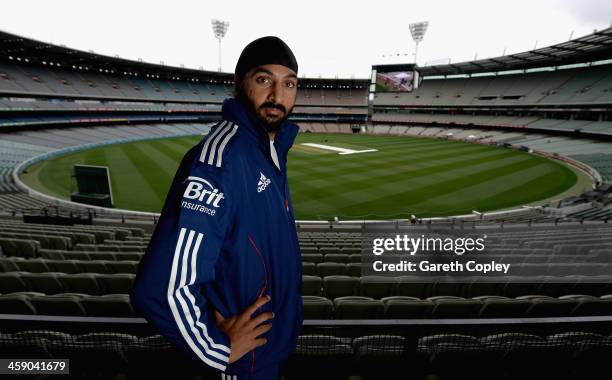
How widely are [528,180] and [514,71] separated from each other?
49410 millimetres

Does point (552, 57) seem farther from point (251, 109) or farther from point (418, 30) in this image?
point (251, 109)

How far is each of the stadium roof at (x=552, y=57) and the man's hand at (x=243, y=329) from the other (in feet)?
160

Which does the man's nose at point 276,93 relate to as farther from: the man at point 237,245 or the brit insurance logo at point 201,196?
Answer: the brit insurance logo at point 201,196

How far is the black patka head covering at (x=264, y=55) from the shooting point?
64.6 inches

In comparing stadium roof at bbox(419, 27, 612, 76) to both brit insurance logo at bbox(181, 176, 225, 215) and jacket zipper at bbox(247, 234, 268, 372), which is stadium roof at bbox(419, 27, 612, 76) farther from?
brit insurance logo at bbox(181, 176, 225, 215)

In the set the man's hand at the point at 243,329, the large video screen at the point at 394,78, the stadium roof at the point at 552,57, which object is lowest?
the man's hand at the point at 243,329

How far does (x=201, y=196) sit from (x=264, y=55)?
2.95ft

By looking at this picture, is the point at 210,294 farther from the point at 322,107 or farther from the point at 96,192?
the point at 322,107

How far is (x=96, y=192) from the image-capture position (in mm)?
18047

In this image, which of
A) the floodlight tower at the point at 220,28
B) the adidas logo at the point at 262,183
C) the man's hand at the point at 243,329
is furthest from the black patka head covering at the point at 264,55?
the floodlight tower at the point at 220,28

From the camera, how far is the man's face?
1643 mm

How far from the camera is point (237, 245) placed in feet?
4.47

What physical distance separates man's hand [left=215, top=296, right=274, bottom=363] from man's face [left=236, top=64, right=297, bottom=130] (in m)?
1.00

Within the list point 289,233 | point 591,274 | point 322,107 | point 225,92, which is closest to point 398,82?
point 322,107
